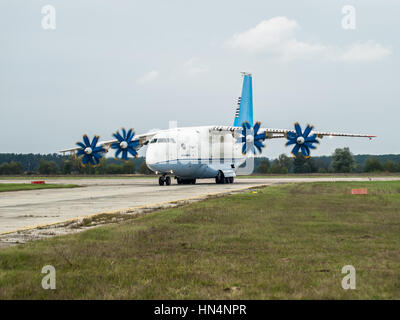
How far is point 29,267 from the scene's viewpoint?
7371 mm

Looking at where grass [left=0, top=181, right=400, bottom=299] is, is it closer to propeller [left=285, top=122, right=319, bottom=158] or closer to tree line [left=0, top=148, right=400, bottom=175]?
propeller [left=285, top=122, right=319, bottom=158]

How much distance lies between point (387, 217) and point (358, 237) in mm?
4157

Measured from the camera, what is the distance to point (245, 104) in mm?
50312

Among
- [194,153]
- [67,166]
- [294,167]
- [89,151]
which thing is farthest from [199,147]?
[67,166]

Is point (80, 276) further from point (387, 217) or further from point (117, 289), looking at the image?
point (387, 217)

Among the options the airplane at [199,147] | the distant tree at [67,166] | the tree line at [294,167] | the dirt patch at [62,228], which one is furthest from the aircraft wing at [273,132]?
the distant tree at [67,166]

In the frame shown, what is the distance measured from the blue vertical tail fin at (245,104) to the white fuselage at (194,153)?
5220 millimetres

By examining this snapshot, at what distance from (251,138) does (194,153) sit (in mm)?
5378

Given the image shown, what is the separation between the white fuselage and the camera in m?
37.6

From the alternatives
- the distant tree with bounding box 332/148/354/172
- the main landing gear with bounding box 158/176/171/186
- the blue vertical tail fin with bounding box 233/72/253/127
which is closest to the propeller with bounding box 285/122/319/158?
the blue vertical tail fin with bounding box 233/72/253/127

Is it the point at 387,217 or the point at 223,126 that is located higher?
the point at 223,126

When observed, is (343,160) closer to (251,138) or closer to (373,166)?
(373,166)

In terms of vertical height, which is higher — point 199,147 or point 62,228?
point 199,147
